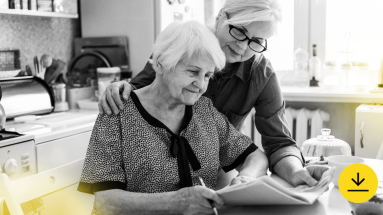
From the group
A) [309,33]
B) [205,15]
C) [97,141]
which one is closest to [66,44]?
[205,15]

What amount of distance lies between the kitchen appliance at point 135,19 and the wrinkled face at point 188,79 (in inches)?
65.4

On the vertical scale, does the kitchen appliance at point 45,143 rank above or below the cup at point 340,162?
below

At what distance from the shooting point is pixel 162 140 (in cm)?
124

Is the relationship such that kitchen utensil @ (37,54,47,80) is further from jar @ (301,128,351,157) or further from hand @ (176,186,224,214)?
hand @ (176,186,224,214)

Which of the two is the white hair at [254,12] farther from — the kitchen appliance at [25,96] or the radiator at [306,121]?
the radiator at [306,121]

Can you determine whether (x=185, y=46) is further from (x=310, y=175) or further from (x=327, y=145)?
(x=327, y=145)

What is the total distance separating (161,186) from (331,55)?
2.35m

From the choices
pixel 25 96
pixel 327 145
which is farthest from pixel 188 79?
pixel 25 96

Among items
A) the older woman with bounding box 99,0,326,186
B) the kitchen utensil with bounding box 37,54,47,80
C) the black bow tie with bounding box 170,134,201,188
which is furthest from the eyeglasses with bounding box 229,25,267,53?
the kitchen utensil with bounding box 37,54,47,80

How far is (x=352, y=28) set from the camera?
118 inches

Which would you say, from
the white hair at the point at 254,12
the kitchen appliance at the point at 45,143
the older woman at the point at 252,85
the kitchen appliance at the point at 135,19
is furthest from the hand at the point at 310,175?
the kitchen appliance at the point at 135,19

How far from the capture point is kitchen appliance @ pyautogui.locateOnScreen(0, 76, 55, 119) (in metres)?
2.32

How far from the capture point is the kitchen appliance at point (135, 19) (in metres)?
2.82

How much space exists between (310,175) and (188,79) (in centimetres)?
47
